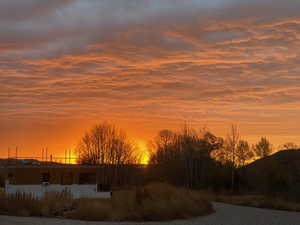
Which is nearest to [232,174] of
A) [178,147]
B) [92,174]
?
[178,147]

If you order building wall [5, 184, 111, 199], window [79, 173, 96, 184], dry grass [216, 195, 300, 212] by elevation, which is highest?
window [79, 173, 96, 184]

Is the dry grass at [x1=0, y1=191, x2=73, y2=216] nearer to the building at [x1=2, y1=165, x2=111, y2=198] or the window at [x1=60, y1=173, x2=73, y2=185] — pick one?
the building at [x1=2, y1=165, x2=111, y2=198]

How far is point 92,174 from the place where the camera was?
47.6 m

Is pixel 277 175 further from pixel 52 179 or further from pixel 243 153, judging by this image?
pixel 52 179

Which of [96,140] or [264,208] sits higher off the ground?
[96,140]

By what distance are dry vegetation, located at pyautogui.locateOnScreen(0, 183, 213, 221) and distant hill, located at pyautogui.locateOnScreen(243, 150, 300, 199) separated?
21.7m

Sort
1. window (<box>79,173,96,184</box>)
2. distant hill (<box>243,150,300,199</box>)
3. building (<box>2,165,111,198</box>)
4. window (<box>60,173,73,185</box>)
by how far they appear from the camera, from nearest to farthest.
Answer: building (<box>2,165,111,198</box>), window (<box>60,173,73,185</box>), window (<box>79,173,96,184</box>), distant hill (<box>243,150,300,199</box>)

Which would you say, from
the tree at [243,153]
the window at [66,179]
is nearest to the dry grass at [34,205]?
the window at [66,179]

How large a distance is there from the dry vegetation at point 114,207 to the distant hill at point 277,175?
21.7 meters

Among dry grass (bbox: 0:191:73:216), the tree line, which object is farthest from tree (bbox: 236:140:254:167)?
dry grass (bbox: 0:191:73:216)

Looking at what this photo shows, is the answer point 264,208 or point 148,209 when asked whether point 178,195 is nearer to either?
point 148,209

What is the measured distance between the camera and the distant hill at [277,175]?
4934 centimetres

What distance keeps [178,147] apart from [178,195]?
132ft

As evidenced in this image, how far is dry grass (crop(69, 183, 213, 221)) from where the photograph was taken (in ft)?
79.9
